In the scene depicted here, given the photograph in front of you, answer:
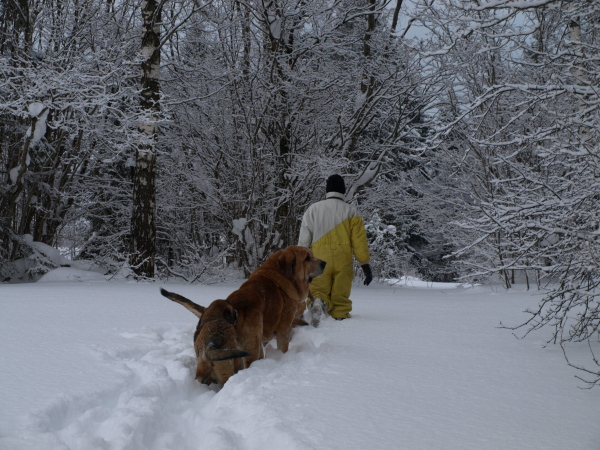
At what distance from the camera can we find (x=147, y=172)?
31.0 feet

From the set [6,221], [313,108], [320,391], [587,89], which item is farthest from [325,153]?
[320,391]

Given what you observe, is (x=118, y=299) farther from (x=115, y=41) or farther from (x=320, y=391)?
(x=115, y=41)

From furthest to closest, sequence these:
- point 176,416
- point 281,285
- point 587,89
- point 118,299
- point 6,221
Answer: point 6,221, point 118,299, point 281,285, point 587,89, point 176,416

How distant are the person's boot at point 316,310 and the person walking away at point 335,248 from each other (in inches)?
2.1

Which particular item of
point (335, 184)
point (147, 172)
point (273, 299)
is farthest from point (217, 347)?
point (147, 172)

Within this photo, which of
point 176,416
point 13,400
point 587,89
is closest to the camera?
point 13,400

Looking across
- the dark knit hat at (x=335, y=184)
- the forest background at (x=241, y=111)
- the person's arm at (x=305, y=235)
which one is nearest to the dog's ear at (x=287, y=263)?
the person's arm at (x=305, y=235)

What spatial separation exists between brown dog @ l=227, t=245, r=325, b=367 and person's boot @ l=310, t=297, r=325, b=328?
25 cm

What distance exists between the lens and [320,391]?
2.94 metres

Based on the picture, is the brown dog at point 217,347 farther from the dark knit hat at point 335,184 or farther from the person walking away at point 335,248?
the dark knit hat at point 335,184

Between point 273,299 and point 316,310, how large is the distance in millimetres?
1386

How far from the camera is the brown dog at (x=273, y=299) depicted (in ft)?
12.5

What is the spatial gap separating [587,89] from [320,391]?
122 inches

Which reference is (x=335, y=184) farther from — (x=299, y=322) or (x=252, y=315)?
(x=252, y=315)
